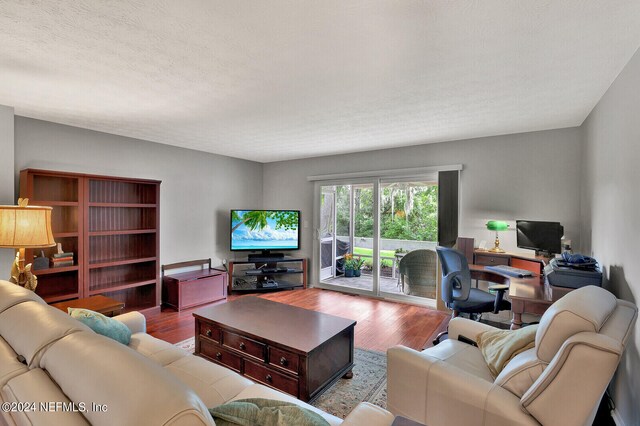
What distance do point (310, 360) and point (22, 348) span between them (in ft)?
4.99

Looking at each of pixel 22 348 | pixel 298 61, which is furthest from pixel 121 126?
pixel 22 348

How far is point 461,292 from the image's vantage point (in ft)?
9.95

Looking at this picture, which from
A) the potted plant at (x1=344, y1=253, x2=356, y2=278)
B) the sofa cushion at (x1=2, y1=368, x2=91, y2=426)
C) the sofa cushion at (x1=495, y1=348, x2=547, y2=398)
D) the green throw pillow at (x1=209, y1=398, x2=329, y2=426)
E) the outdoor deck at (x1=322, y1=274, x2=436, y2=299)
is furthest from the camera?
the potted plant at (x1=344, y1=253, x2=356, y2=278)

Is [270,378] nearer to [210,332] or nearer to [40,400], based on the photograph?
[210,332]

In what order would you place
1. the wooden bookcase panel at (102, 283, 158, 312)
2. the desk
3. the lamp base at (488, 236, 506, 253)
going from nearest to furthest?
the desk < the lamp base at (488, 236, 506, 253) < the wooden bookcase panel at (102, 283, 158, 312)

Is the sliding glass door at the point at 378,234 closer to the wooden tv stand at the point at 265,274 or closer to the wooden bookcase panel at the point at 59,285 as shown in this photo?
the wooden tv stand at the point at 265,274

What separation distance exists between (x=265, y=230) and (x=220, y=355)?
306cm

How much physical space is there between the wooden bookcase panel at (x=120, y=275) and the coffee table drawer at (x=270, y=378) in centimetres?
246

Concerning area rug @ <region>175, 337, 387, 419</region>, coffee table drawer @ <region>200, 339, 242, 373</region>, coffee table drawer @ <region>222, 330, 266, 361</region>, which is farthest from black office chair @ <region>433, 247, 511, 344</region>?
coffee table drawer @ <region>200, 339, 242, 373</region>

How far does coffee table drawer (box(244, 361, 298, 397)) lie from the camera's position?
2.12 m

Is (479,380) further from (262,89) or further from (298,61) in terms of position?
(262,89)

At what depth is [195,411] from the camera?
673mm

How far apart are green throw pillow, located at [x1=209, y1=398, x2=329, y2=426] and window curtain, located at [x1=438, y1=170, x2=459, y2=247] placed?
3707 millimetres

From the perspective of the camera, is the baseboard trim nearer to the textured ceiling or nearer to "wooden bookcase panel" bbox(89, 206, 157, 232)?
the textured ceiling
